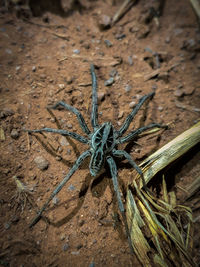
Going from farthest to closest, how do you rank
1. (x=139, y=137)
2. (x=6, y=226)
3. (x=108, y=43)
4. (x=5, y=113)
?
(x=108, y=43) → (x=139, y=137) → (x=5, y=113) → (x=6, y=226)

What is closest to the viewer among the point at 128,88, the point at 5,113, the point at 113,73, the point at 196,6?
the point at 5,113

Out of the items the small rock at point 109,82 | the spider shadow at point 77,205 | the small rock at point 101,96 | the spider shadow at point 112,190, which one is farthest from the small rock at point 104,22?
the spider shadow at point 77,205

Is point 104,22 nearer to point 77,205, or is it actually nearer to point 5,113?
point 5,113

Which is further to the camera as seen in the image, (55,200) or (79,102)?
(79,102)

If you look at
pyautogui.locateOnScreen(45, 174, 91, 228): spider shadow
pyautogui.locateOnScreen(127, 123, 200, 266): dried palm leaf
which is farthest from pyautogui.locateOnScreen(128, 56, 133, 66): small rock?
pyautogui.locateOnScreen(45, 174, 91, 228): spider shadow

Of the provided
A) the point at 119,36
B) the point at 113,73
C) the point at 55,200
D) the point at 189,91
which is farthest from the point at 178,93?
the point at 55,200

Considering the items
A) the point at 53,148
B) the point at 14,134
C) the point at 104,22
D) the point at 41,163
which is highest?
the point at 104,22

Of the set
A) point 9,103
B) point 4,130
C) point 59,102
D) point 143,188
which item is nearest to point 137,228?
point 143,188

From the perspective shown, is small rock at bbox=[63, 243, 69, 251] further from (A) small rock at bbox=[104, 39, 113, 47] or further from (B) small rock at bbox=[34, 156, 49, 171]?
(A) small rock at bbox=[104, 39, 113, 47]
